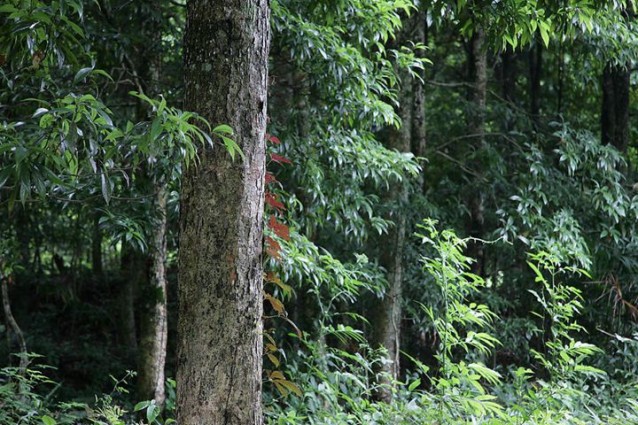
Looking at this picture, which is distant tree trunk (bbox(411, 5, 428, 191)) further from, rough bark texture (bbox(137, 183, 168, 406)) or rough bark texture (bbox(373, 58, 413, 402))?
rough bark texture (bbox(137, 183, 168, 406))

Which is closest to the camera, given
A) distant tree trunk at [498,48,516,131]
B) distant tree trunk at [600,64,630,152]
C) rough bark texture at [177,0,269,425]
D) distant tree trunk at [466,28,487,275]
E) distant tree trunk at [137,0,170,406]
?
rough bark texture at [177,0,269,425]

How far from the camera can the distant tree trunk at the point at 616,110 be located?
8.59 meters

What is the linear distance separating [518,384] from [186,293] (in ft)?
8.57

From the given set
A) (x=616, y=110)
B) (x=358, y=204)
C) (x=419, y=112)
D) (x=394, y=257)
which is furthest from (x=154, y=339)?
(x=616, y=110)

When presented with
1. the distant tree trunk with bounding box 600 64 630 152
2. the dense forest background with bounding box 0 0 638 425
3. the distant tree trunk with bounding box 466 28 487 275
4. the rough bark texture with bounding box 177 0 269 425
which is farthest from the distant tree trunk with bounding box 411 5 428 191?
the rough bark texture with bounding box 177 0 269 425

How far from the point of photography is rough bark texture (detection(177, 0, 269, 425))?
2.77 m

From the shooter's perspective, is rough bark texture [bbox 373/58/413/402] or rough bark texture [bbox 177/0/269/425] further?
rough bark texture [bbox 373/58/413/402]

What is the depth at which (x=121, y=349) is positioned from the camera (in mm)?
10203

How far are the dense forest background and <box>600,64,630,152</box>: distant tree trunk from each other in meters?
0.03

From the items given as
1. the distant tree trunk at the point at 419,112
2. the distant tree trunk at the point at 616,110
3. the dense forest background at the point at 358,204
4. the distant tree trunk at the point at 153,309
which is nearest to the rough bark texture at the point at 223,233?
the dense forest background at the point at 358,204

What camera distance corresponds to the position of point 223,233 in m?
2.78

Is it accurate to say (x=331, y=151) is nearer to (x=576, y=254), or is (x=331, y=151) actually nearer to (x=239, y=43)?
(x=576, y=254)

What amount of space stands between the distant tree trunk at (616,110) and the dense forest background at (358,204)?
28 millimetres

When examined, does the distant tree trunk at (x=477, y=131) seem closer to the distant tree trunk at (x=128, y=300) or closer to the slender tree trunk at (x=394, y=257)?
the slender tree trunk at (x=394, y=257)
